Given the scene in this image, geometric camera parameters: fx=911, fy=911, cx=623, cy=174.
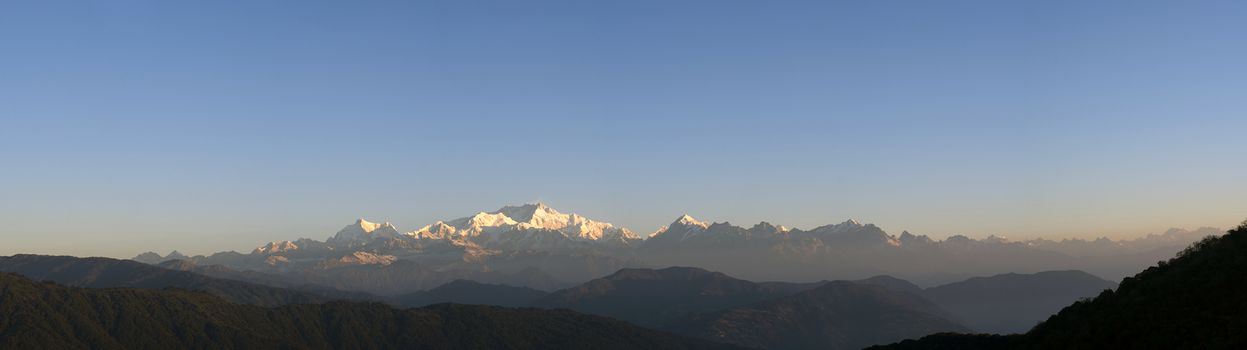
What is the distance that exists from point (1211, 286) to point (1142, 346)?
57.1 feet

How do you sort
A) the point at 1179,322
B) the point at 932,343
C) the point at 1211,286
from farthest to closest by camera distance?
the point at 932,343
the point at 1211,286
the point at 1179,322

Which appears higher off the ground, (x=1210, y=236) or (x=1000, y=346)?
(x=1210, y=236)

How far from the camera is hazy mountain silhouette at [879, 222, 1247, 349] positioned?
109125 millimetres

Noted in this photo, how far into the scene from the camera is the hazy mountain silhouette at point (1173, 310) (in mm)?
109125

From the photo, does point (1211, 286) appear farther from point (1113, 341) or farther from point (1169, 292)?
point (1113, 341)

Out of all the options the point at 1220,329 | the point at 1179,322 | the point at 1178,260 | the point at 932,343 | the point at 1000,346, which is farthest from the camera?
the point at 932,343

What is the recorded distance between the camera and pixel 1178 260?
14562 centimetres

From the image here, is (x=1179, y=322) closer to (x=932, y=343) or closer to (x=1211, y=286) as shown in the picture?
(x=1211, y=286)

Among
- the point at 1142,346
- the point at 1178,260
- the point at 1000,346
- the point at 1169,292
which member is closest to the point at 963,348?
the point at 1000,346

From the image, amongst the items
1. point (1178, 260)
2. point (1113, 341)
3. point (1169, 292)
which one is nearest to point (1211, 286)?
point (1169, 292)

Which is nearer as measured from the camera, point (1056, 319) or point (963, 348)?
point (1056, 319)

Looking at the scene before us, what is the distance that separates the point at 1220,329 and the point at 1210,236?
5364 cm

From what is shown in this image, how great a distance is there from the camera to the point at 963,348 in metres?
184

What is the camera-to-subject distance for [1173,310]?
12012 cm
